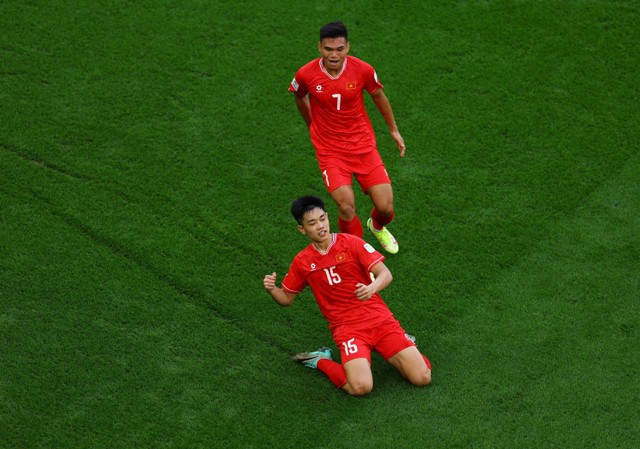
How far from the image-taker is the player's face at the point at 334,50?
22.9 ft

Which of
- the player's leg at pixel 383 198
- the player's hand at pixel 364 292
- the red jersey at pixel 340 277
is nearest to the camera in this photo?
the player's hand at pixel 364 292

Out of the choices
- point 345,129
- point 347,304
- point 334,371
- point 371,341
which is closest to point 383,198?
point 345,129

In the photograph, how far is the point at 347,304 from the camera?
6.56 m

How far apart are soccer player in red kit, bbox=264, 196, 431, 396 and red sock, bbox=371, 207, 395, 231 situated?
3.37ft

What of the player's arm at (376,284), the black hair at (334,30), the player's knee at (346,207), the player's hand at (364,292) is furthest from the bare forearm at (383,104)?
the player's hand at (364,292)

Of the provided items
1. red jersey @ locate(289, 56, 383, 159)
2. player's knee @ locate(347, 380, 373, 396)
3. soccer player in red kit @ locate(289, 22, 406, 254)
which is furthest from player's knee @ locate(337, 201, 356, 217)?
player's knee @ locate(347, 380, 373, 396)

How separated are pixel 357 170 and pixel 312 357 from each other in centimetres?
170

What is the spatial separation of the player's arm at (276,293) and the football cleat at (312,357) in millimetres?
449

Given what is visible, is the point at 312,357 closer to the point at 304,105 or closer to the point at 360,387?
the point at 360,387

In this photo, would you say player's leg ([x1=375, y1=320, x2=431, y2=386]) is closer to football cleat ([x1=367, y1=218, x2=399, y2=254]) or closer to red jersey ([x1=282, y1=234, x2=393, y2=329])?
red jersey ([x1=282, y1=234, x2=393, y2=329])

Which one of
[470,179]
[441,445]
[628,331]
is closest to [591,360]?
[628,331]

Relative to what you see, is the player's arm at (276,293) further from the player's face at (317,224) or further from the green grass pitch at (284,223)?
the green grass pitch at (284,223)

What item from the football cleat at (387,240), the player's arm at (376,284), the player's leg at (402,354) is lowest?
the player's leg at (402,354)

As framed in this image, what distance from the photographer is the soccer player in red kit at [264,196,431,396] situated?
6336 mm
